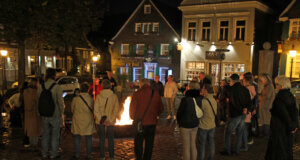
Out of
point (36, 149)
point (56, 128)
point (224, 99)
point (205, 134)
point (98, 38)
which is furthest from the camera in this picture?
point (98, 38)

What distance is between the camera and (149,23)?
26625 millimetres

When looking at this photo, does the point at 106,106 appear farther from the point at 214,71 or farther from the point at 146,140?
the point at 214,71

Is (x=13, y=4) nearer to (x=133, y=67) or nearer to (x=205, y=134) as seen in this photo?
(x=205, y=134)

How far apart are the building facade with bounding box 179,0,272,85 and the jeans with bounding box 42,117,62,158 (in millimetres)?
17023

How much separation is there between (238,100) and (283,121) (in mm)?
1187

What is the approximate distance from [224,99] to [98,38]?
30787 millimetres

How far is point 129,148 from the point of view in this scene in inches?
262

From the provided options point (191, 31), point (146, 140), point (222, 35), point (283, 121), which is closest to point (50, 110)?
point (146, 140)

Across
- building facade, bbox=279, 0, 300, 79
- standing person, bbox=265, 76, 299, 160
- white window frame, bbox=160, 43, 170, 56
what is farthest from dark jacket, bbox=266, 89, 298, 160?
white window frame, bbox=160, 43, 170, 56

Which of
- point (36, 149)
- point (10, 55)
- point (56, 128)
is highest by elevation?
point (10, 55)

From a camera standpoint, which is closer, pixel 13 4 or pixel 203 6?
pixel 13 4

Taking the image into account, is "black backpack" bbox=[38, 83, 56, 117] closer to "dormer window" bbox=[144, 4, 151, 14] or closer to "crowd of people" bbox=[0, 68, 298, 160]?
"crowd of people" bbox=[0, 68, 298, 160]

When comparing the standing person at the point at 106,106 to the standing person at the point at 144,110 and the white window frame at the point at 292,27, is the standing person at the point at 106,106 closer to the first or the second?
the standing person at the point at 144,110

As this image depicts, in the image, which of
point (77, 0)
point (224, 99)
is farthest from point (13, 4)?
point (224, 99)
